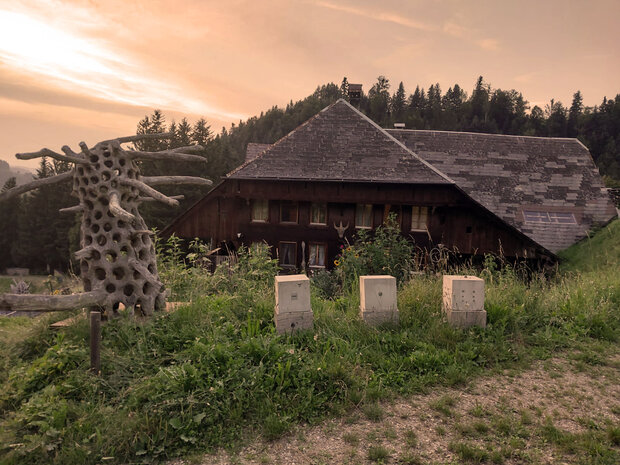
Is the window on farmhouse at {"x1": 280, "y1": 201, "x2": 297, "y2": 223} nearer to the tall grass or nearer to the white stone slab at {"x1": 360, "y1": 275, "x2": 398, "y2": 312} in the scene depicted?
the tall grass

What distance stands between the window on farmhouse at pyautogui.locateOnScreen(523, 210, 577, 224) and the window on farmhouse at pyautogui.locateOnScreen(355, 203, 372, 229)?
8667mm

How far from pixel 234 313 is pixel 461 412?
323 centimetres

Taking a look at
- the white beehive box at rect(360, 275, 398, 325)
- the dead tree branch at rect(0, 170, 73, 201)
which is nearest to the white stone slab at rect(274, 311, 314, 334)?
the white beehive box at rect(360, 275, 398, 325)

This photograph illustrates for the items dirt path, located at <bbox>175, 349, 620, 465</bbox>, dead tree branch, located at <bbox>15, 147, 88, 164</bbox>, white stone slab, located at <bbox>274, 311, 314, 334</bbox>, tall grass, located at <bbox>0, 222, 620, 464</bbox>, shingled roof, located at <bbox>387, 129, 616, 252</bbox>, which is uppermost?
shingled roof, located at <bbox>387, 129, 616, 252</bbox>

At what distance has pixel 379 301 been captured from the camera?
539cm

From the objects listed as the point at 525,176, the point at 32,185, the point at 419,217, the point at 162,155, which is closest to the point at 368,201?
the point at 419,217

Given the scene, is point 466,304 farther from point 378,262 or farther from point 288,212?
point 288,212

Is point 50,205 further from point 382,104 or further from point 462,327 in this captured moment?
point 382,104

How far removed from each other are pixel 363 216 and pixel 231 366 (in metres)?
13.7

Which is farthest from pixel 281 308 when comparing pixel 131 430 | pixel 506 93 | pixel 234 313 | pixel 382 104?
pixel 506 93

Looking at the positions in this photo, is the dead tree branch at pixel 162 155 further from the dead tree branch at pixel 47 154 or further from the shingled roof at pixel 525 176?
the shingled roof at pixel 525 176

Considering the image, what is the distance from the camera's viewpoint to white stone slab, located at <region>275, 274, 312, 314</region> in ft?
16.5

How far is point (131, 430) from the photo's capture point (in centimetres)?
348

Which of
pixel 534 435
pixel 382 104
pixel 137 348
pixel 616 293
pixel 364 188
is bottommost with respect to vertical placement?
pixel 534 435
